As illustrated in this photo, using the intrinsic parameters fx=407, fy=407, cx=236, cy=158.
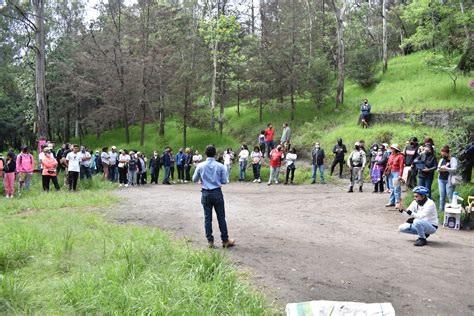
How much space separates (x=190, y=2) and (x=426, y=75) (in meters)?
26.5

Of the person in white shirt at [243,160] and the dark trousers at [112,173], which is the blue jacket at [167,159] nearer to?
the dark trousers at [112,173]

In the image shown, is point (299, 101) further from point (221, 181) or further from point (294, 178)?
point (221, 181)

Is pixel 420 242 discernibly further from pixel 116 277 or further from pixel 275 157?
pixel 275 157

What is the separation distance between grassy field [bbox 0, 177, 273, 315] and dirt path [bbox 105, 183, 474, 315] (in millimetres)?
770

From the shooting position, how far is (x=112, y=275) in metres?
5.31

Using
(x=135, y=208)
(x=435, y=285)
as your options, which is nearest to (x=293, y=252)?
(x=435, y=285)

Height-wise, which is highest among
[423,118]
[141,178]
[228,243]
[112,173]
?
[423,118]

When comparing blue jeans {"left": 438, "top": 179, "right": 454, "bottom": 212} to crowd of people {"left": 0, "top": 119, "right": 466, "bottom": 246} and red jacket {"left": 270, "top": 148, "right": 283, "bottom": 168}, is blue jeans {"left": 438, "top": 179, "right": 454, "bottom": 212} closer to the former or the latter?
crowd of people {"left": 0, "top": 119, "right": 466, "bottom": 246}

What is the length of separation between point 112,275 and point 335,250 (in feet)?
12.8

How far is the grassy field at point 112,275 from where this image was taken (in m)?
4.59

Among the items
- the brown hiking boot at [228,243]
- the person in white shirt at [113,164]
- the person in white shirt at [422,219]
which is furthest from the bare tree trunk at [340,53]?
the brown hiking boot at [228,243]

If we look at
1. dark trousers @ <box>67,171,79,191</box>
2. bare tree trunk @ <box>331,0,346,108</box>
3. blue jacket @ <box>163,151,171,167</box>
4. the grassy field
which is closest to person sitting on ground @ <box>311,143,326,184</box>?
blue jacket @ <box>163,151,171,167</box>

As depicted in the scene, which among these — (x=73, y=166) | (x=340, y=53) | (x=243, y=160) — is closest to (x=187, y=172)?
(x=243, y=160)

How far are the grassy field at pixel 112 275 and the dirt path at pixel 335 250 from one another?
30.3 inches
